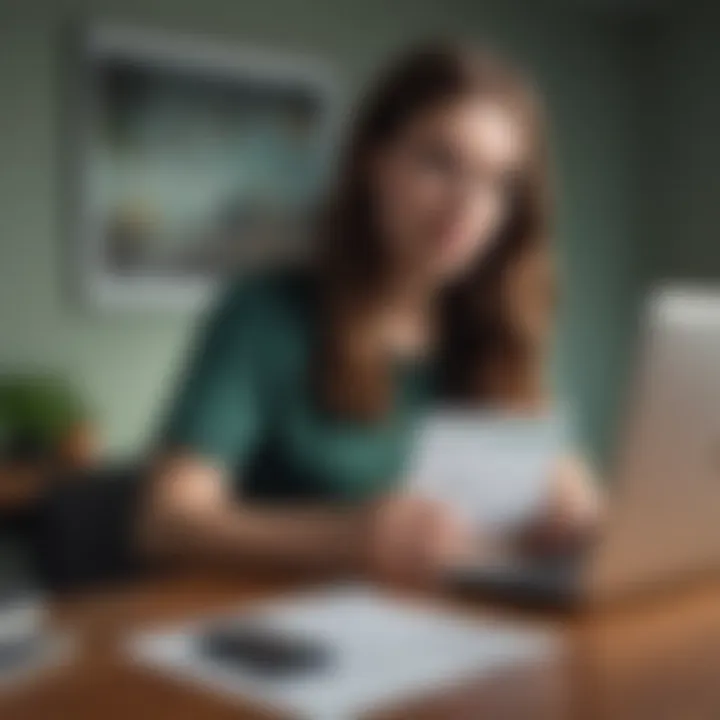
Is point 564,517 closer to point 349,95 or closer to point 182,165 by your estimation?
point 182,165

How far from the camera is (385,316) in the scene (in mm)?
1383

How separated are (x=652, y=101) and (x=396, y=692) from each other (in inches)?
99.2

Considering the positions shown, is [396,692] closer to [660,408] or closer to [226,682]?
[226,682]

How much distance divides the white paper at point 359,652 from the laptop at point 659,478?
0.28ft

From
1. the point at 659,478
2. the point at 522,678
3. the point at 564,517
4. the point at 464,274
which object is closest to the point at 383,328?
the point at 464,274

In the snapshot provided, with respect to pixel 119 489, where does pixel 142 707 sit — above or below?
below

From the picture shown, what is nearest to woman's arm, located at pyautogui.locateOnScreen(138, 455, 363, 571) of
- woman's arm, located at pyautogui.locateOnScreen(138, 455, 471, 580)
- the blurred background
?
woman's arm, located at pyautogui.locateOnScreen(138, 455, 471, 580)

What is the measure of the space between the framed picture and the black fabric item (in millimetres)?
681

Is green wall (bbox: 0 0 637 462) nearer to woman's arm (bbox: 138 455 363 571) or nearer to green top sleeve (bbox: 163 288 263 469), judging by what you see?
green top sleeve (bbox: 163 288 263 469)

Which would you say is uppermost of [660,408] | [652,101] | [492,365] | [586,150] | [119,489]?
[652,101]

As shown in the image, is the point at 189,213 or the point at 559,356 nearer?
the point at 189,213

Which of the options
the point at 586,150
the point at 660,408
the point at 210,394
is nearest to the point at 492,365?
the point at 210,394

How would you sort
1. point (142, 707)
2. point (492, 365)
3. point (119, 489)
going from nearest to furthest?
point (142, 707) < point (119, 489) < point (492, 365)

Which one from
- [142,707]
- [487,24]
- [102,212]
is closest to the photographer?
[142,707]
